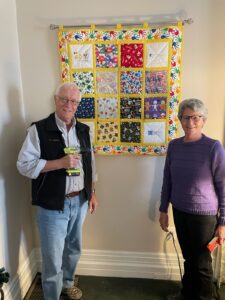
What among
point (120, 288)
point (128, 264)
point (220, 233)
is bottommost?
point (120, 288)

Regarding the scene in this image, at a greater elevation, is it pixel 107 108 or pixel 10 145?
pixel 107 108

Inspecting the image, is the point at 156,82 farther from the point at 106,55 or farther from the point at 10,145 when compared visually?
the point at 10,145

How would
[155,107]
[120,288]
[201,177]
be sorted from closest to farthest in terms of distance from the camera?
[201,177] < [155,107] < [120,288]

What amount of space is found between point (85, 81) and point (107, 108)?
0.25 metres

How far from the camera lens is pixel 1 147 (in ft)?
5.90

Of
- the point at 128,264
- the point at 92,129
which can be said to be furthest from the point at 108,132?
the point at 128,264

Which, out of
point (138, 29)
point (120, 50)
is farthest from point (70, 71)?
point (138, 29)

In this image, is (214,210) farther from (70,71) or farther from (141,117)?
(70,71)

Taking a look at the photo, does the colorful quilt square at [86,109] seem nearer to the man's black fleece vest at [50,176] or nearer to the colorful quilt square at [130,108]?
the colorful quilt square at [130,108]

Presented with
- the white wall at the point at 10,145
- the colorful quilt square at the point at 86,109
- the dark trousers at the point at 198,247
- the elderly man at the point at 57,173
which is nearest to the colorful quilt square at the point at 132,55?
the colorful quilt square at the point at 86,109

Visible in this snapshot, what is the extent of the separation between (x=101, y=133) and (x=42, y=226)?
78 centimetres

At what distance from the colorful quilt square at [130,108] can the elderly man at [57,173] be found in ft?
1.11

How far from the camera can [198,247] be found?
1.72 m

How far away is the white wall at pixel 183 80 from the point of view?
6.26 ft
